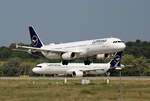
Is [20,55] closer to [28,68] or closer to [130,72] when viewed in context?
[28,68]

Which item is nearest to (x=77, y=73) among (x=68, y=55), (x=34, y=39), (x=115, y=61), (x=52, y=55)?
(x=115, y=61)

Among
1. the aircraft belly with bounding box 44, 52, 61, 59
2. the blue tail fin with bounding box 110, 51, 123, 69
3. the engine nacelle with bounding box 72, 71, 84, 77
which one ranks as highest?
the blue tail fin with bounding box 110, 51, 123, 69

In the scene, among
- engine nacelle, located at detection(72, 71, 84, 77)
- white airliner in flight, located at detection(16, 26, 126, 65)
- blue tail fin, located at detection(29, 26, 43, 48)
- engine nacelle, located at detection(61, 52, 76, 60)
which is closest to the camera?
white airliner in flight, located at detection(16, 26, 126, 65)

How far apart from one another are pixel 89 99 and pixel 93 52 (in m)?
17.8

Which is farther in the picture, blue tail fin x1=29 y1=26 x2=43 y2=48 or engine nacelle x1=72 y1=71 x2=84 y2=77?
engine nacelle x1=72 y1=71 x2=84 y2=77

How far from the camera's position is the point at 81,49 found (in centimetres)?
6700

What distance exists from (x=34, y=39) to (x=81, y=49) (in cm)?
1613

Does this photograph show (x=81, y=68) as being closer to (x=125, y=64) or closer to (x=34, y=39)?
(x=125, y=64)

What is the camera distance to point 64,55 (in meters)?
70.1

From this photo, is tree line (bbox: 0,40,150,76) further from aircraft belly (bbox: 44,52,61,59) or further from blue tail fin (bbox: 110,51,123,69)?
aircraft belly (bbox: 44,52,61,59)

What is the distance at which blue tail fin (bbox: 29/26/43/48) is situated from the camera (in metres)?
78.9

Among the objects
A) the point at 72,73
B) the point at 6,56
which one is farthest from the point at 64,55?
the point at 6,56

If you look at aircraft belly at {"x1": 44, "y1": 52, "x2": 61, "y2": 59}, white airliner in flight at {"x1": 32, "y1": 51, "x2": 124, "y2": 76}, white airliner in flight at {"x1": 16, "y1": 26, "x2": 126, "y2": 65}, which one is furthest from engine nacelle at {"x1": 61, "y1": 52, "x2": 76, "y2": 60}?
white airliner in flight at {"x1": 32, "y1": 51, "x2": 124, "y2": 76}

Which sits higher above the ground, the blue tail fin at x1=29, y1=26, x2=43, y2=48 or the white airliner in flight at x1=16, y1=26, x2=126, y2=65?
the blue tail fin at x1=29, y1=26, x2=43, y2=48
